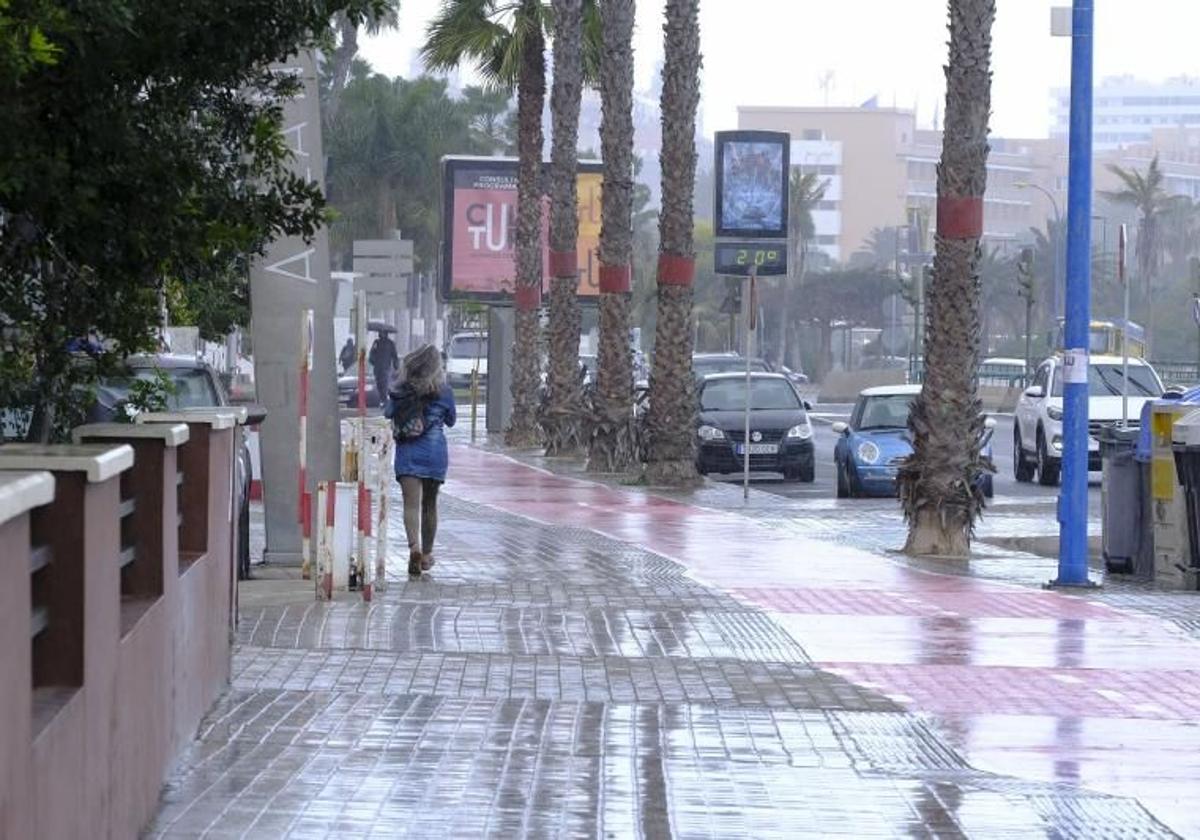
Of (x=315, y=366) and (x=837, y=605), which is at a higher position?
(x=315, y=366)

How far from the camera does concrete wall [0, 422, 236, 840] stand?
552cm

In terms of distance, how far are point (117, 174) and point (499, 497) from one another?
19.3 metres

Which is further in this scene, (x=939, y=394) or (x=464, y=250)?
(x=464, y=250)

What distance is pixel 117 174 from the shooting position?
9.14 metres

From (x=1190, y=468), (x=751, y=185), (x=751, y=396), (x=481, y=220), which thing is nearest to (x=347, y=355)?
(x=481, y=220)

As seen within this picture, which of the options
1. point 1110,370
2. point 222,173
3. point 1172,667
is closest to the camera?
point 222,173

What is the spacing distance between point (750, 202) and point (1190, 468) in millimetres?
23006

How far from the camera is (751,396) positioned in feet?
115

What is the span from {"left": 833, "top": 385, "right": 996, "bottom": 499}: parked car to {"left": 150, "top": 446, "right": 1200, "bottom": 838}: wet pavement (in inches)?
450

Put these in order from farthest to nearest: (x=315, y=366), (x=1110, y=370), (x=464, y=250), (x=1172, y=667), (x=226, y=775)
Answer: (x=464, y=250) → (x=1110, y=370) → (x=315, y=366) → (x=1172, y=667) → (x=226, y=775)

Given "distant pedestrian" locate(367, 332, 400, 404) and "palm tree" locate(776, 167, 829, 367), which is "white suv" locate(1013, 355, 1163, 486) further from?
"palm tree" locate(776, 167, 829, 367)

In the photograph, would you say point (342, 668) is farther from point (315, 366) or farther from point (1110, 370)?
point (1110, 370)

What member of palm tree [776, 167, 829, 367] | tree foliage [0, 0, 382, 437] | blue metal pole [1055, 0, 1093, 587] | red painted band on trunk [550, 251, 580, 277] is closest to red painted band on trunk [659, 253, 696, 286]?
red painted band on trunk [550, 251, 580, 277]

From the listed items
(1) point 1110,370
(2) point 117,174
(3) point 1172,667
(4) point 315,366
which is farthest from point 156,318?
(1) point 1110,370
